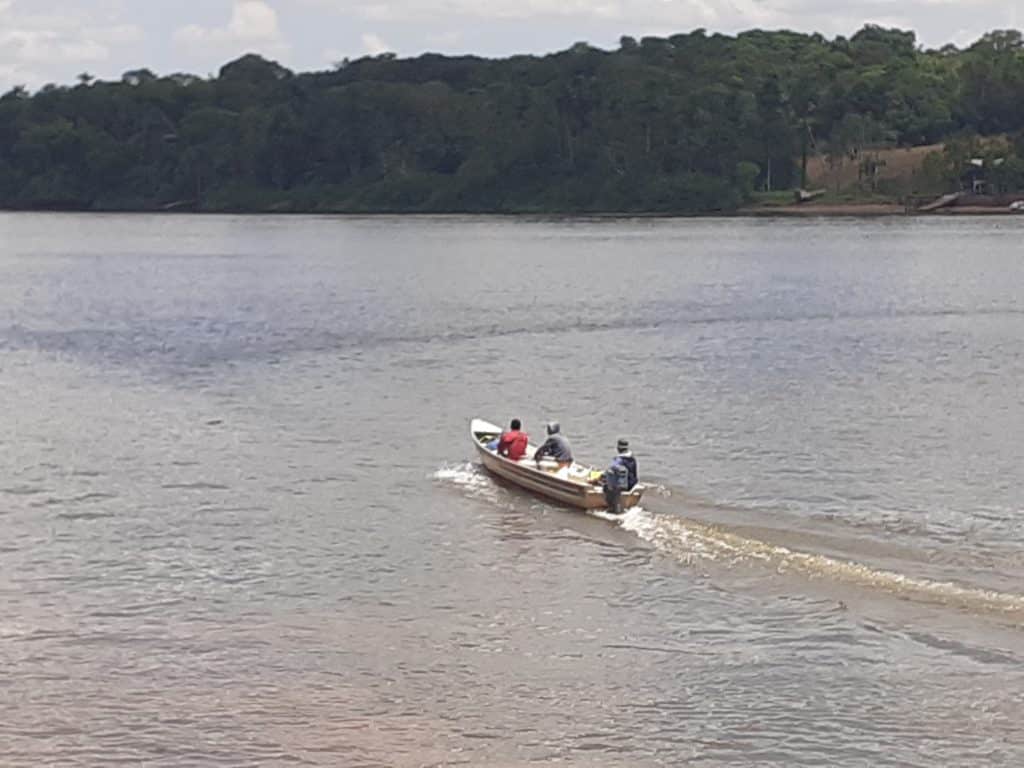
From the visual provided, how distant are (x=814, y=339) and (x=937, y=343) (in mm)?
4973

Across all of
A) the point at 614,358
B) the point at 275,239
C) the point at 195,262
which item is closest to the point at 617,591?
the point at 614,358

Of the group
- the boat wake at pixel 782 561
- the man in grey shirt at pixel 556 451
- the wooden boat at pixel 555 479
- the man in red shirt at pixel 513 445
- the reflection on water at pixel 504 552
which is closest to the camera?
the reflection on water at pixel 504 552

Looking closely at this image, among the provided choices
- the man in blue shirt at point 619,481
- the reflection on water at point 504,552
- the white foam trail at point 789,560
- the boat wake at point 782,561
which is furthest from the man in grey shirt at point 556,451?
the white foam trail at point 789,560

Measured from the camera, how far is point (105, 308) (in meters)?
89.2

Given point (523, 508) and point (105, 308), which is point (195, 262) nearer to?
point (105, 308)

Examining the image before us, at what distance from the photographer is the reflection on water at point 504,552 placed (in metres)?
23.0

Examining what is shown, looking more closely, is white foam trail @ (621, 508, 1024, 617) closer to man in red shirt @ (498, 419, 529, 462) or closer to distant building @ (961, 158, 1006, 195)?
man in red shirt @ (498, 419, 529, 462)

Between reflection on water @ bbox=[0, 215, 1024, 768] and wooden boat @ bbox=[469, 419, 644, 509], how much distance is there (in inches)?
15.9

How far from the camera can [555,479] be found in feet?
118

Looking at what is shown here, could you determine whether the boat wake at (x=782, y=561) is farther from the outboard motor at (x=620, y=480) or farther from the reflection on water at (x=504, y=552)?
the outboard motor at (x=620, y=480)

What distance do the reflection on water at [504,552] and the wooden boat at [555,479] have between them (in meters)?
0.40

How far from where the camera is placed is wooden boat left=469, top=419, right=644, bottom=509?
115 ft

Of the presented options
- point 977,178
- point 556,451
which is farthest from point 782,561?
point 977,178

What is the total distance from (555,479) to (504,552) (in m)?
3.73
